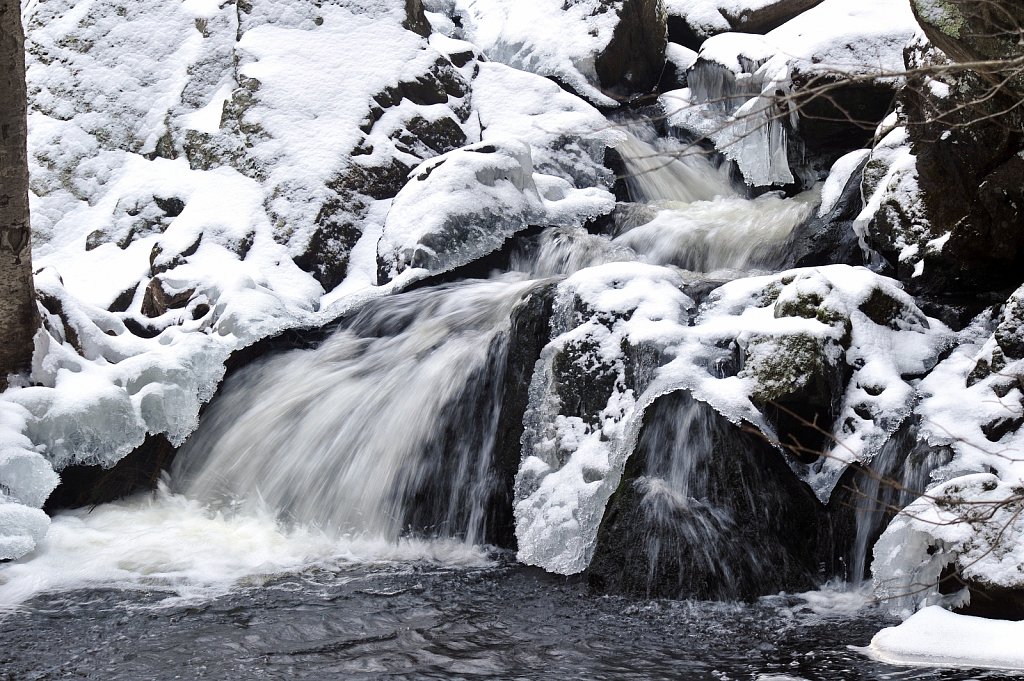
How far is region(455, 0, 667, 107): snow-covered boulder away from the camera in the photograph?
1059 cm

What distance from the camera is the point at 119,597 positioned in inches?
176

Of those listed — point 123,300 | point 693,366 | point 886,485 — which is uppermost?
point 123,300

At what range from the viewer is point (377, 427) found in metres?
5.73

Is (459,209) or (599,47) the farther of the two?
(599,47)

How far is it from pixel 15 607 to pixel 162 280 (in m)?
3.35

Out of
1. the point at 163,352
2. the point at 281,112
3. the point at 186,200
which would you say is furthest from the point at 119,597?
the point at 281,112

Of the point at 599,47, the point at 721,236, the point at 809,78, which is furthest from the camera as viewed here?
the point at 599,47

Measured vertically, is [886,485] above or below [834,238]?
below

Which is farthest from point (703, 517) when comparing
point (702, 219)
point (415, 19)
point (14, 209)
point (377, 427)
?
point (415, 19)

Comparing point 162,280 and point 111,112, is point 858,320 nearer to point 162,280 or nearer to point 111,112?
point 162,280

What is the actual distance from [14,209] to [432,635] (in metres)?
3.65

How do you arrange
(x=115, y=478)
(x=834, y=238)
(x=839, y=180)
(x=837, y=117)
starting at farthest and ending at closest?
(x=837, y=117) → (x=839, y=180) → (x=834, y=238) → (x=115, y=478)

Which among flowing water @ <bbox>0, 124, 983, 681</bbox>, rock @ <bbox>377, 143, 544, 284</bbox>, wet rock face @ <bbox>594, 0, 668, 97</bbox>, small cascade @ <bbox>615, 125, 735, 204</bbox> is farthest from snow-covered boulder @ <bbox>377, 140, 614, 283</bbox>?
wet rock face @ <bbox>594, 0, 668, 97</bbox>

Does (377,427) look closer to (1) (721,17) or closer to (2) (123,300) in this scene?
(2) (123,300)
